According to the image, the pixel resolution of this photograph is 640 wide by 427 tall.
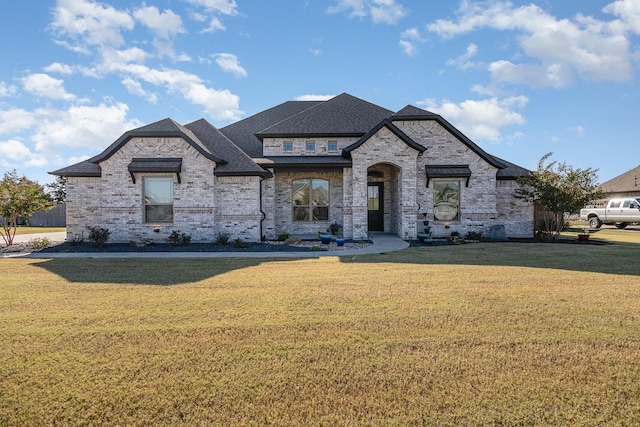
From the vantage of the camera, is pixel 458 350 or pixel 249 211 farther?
pixel 249 211

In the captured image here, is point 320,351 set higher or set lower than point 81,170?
lower

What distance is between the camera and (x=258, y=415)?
110 inches

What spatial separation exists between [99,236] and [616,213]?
101 ft

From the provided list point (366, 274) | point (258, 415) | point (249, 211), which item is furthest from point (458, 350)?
point (249, 211)

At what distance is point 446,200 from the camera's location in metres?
16.8

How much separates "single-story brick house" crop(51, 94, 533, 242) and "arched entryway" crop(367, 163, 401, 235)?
0.05 meters

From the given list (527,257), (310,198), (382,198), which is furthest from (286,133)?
(527,257)

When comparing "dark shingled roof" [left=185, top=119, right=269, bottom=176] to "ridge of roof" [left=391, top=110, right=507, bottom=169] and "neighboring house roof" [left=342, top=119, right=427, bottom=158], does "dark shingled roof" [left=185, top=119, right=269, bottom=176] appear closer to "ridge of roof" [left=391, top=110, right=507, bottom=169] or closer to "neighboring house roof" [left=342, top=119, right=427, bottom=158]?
"neighboring house roof" [left=342, top=119, right=427, bottom=158]

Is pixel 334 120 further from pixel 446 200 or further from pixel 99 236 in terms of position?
pixel 99 236

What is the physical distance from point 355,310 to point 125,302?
3.99m

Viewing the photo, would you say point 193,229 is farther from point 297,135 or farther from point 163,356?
point 163,356

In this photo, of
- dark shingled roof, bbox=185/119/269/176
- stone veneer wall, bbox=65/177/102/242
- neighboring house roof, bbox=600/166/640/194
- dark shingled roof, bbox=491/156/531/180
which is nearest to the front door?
dark shingled roof, bbox=491/156/531/180

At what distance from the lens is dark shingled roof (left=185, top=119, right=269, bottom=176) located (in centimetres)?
1459

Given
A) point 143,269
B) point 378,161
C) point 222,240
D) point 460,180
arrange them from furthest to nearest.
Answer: point 460,180, point 378,161, point 222,240, point 143,269
